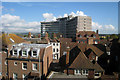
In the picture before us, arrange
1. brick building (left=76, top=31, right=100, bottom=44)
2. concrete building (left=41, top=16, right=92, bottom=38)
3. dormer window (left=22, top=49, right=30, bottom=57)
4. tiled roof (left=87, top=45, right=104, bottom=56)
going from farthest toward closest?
concrete building (left=41, top=16, right=92, bottom=38), brick building (left=76, top=31, right=100, bottom=44), tiled roof (left=87, top=45, right=104, bottom=56), dormer window (left=22, top=49, right=30, bottom=57)

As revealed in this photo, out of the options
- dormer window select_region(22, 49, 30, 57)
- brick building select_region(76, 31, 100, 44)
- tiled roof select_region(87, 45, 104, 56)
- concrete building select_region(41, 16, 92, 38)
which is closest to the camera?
dormer window select_region(22, 49, 30, 57)

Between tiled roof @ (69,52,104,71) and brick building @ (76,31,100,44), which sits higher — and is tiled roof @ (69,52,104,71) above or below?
below

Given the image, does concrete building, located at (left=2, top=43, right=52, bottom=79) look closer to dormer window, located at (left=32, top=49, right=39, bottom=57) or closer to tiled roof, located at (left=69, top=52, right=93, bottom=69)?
dormer window, located at (left=32, top=49, right=39, bottom=57)

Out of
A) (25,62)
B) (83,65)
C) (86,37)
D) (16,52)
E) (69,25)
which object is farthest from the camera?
(69,25)

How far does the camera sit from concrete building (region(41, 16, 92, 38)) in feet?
230

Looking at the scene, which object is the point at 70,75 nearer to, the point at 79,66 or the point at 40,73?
the point at 79,66

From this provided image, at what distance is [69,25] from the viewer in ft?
279

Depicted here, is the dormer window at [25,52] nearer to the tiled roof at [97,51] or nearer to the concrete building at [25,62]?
the concrete building at [25,62]

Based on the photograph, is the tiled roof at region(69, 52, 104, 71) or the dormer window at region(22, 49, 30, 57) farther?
the dormer window at region(22, 49, 30, 57)

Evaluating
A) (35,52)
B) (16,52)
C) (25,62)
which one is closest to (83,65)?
(35,52)

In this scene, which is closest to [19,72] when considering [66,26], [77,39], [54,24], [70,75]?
[70,75]

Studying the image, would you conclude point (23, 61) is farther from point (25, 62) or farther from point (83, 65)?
point (83, 65)

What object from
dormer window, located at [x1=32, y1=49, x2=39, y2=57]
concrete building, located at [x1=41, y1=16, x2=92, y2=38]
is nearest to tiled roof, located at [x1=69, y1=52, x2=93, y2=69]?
dormer window, located at [x1=32, y1=49, x2=39, y2=57]

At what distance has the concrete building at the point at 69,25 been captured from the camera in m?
70.2
